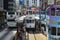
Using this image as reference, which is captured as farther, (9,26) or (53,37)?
(9,26)

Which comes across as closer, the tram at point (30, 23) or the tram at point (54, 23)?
the tram at point (54, 23)

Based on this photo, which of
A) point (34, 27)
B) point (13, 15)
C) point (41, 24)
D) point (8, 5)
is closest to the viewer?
point (34, 27)

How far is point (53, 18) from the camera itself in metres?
15.7

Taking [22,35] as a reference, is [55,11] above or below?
above

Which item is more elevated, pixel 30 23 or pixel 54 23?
pixel 54 23

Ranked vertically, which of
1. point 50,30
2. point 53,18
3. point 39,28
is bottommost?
point 39,28

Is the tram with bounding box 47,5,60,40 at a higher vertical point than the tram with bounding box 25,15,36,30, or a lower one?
higher

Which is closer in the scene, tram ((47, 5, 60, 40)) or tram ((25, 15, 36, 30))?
tram ((47, 5, 60, 40))

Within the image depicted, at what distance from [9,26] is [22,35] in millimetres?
20405

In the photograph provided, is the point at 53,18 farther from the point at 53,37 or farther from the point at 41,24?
the point at 41,24

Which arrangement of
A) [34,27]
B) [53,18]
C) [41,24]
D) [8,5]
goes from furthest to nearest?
[8,5] → [41,24] → [34,27] → [53,18]

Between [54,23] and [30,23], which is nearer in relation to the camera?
[54,23]

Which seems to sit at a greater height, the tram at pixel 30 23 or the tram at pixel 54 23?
the tram at pixel 54 23

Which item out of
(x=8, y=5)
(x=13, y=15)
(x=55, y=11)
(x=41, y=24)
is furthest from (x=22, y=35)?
(x=8, y=5)
